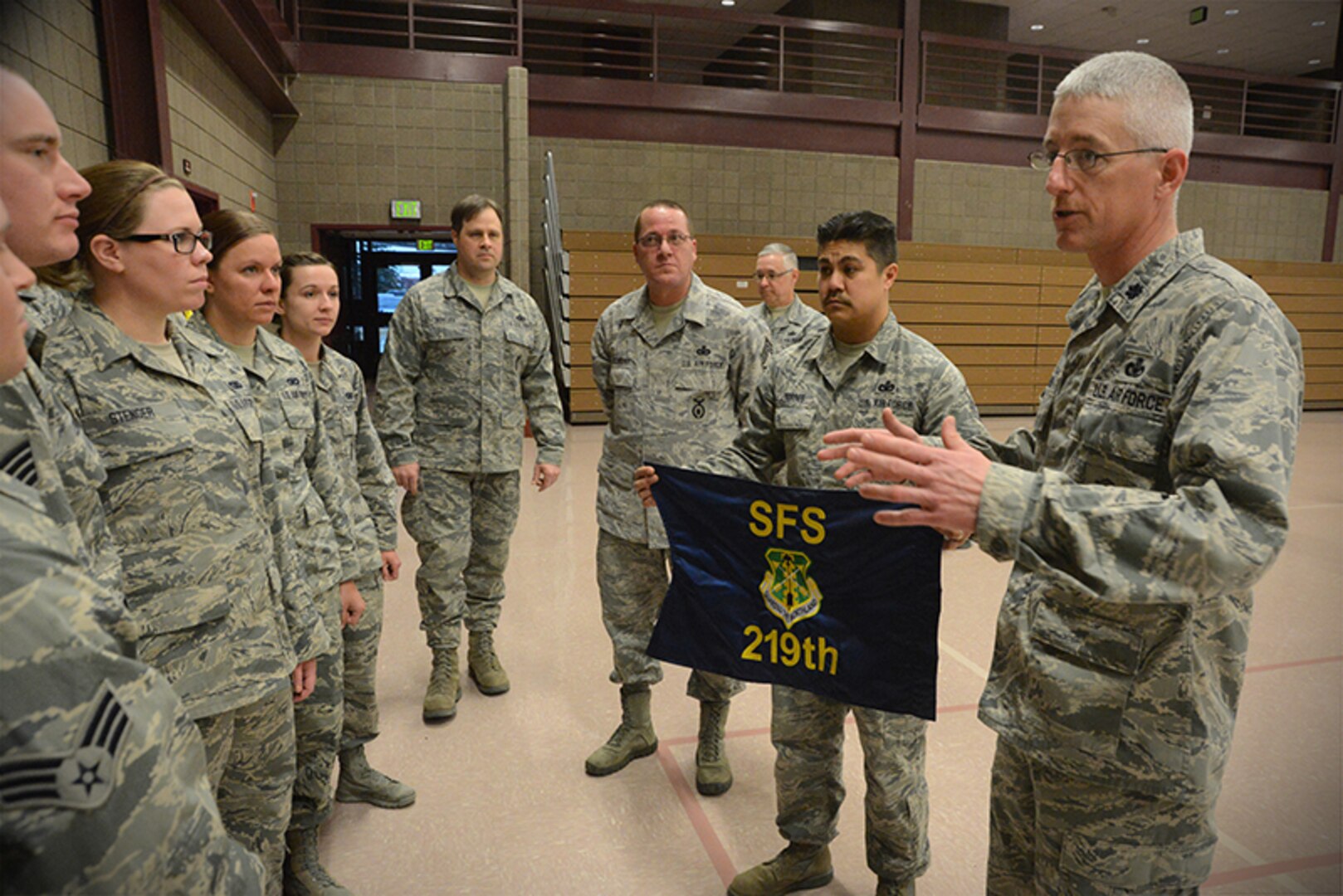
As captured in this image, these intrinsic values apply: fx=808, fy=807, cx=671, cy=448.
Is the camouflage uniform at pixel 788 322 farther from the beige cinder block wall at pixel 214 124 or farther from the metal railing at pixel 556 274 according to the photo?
the metal railing at pixel 556 274

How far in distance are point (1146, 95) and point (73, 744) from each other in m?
1.54

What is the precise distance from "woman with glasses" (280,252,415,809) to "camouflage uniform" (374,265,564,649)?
1.46 feet

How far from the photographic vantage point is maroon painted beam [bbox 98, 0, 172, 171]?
168 inches

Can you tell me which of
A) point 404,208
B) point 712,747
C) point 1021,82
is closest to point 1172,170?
point 712,747

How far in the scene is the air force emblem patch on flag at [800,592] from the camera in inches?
67.9

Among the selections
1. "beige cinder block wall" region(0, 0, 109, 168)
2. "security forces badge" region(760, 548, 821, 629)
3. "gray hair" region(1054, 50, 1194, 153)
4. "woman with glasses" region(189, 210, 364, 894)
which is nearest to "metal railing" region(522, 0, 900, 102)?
"beige cinder block wall" region(0, 0, 109, 168)

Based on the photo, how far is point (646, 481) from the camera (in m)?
2.13

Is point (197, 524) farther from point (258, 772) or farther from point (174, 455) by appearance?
point (258, 772)

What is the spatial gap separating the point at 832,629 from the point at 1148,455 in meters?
0.81

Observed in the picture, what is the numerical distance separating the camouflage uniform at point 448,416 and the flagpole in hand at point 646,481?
1.17 meters

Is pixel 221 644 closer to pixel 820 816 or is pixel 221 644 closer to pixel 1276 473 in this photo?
pixel 820 816

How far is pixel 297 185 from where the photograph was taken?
858 centimetres

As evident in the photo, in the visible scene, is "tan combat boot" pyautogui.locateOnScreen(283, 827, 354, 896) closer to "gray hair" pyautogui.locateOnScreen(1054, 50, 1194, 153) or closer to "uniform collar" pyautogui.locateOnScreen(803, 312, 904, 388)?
"uniform collar" pyautogui.locateOnScreen(803, 312, 904, 388)

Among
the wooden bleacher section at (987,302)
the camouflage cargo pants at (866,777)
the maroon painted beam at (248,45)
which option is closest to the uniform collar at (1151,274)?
the camouflage cargo pants at (866,777)
